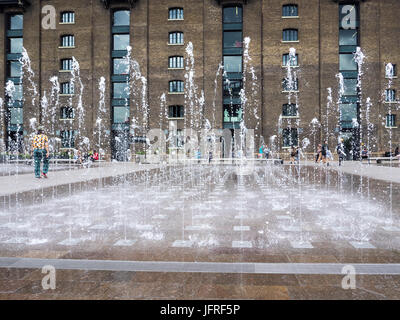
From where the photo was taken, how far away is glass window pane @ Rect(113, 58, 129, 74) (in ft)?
113

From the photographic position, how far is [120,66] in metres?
34.8

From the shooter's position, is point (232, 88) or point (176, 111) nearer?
point (232, 88)

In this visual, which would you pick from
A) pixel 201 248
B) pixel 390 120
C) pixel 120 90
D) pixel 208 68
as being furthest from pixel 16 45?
pixel 201 248

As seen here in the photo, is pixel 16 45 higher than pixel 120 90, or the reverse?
pixel 16 45

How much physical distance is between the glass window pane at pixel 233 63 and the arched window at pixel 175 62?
4387 mm

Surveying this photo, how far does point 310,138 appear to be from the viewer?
32656 mm

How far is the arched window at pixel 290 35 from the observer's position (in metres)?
32.8

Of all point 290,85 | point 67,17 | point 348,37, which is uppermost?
point 67,17

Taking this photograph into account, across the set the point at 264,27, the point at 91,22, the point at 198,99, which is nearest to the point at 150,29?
the point at 91,22

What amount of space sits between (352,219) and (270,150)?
2766 cm

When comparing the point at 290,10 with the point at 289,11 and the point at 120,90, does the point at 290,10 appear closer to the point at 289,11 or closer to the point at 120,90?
the point at 289,11

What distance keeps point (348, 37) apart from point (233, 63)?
11212 mm

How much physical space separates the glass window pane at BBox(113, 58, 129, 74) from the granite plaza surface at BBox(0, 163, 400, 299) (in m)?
29.2

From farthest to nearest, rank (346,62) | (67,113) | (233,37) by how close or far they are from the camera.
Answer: (67,113) → (233,37) → (346,62)
